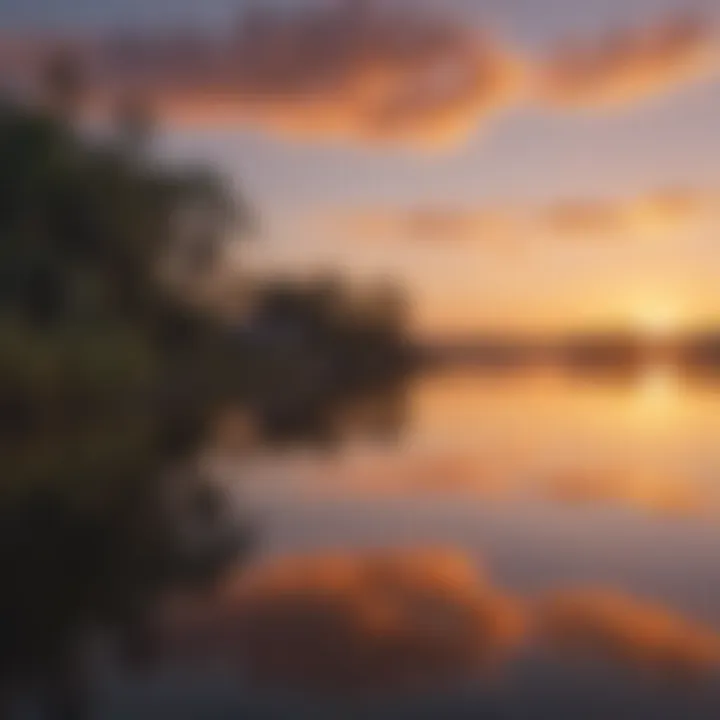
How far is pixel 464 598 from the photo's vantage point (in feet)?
17.4

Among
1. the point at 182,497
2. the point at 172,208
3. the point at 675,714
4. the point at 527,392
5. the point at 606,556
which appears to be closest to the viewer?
the point at 675,714

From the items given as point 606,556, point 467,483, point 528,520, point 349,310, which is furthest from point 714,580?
point 349,310

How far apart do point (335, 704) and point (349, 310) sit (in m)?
39.4

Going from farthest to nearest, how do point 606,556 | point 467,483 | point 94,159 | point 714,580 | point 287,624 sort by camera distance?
point 94,159
point 467,483
point 606,556
point 714,580
point 287,624

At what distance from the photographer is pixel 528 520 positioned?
741 centimetres

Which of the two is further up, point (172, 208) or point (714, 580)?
point (172, 208)

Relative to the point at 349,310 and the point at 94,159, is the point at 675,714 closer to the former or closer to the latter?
the point at 94,159

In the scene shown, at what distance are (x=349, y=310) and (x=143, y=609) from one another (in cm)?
3816

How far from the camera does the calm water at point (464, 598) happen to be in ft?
12.9

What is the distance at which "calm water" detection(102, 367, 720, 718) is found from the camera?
3.94 m

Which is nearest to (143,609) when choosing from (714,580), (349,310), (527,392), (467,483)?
(714,580)

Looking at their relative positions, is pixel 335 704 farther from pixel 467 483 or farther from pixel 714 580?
pixel 467 483

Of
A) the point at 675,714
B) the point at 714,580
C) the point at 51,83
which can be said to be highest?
the point at 51,83

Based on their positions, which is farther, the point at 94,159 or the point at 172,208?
the point at 172,208
